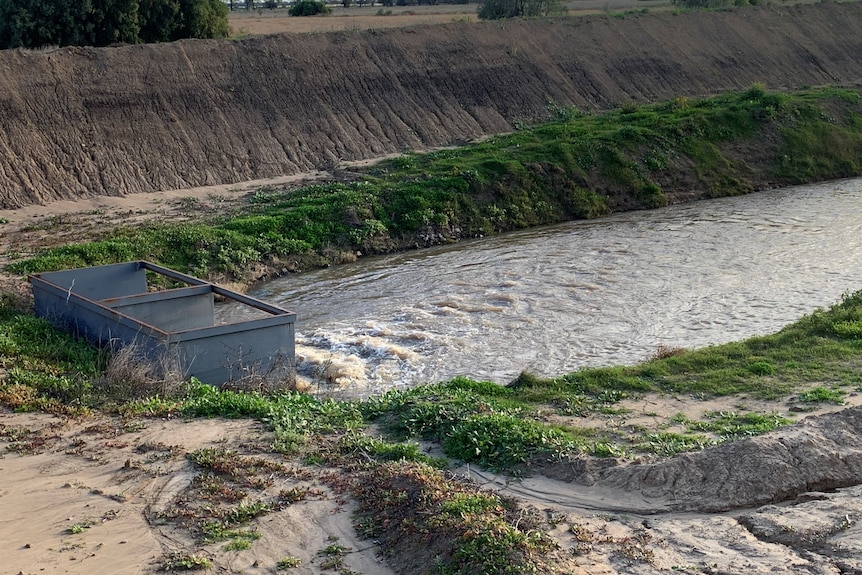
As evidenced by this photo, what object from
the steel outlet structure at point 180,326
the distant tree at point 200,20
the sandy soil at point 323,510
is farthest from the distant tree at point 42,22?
the sandy soil at point 323,510

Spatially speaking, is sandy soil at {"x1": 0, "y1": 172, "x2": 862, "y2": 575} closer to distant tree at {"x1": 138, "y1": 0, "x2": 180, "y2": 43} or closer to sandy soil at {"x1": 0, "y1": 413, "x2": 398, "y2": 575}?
sandy soil at {"x1": 0, "y1": 413, "x2": 398, "y2": 575}

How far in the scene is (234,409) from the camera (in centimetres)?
965

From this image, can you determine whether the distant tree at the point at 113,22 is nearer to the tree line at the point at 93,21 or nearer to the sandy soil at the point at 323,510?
the tree line at the point at 93,21

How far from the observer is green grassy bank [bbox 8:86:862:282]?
716 inches

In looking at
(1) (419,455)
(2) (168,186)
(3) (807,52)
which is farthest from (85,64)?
(3) (807,52)

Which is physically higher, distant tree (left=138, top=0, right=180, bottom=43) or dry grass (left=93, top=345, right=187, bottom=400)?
distant tree (left=138, top=0, right=180, bottom=43)

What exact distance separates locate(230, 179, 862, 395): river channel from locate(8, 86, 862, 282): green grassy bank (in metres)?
0.69

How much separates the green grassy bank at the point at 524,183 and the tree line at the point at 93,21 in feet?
28.3

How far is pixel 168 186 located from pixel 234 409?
13747 millimetres

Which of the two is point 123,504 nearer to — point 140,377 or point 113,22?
point 140,377

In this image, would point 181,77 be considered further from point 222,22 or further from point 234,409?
point 234,409

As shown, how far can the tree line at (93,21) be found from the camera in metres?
25.9

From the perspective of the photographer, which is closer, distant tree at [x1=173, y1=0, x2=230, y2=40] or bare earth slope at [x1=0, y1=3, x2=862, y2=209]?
bare earth slope at [x1=0, y1=3, x2=862, y2=209]

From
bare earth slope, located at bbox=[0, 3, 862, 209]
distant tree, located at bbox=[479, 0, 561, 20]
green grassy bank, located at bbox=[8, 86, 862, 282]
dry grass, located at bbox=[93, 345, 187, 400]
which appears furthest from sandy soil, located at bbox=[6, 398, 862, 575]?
distant tree, located at bbox=[479, 0, 561, 20]
